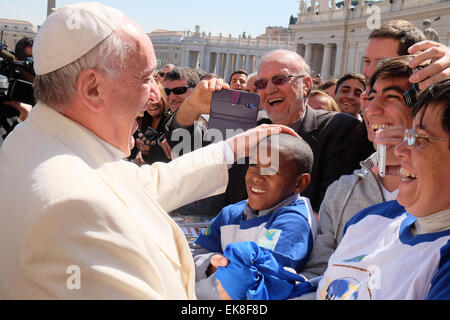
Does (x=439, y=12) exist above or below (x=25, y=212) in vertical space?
above

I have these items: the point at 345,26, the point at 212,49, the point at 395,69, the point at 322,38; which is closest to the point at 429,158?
the point at 395,69

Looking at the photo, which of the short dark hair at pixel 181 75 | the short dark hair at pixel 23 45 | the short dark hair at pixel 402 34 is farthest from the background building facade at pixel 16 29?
the short dark hair at pixel 402 34

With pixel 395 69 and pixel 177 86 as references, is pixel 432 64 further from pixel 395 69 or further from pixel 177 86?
pixel 177 86

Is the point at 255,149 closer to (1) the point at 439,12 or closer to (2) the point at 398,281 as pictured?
(2) the point at 398,281

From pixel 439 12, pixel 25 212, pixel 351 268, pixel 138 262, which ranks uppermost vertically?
pixel 439 12

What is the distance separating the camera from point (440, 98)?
1601 mm

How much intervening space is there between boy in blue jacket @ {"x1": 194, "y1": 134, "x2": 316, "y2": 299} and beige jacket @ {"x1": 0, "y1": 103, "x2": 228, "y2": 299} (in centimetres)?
81

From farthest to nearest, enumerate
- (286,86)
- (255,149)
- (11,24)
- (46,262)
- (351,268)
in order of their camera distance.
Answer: (11,24) < (286,86) < (255,149) < (351,268) < (46,262)

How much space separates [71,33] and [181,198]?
1024 millimetres

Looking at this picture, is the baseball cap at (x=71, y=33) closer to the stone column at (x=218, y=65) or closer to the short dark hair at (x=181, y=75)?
the short dark hair at (x=181, y=75)

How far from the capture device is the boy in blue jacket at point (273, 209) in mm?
2281

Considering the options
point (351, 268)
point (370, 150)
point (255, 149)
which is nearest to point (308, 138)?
point (370, 150)

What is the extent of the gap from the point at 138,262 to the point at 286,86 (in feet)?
7.58

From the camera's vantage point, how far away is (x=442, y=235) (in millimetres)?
1523
